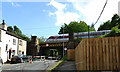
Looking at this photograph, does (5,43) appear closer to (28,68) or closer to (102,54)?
(28,68)

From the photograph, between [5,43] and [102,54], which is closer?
[102,54]

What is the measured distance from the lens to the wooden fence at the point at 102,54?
6.35 m

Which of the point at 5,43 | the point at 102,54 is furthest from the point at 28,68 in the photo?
the point at 5,43

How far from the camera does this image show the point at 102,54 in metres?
6.44

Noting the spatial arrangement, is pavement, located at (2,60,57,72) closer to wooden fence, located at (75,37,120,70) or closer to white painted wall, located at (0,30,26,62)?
wooden fence, located at (75,37,120,70)

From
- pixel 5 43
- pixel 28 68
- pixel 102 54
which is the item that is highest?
pixel 5 43

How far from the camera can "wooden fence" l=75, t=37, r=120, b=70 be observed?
20.8 feet

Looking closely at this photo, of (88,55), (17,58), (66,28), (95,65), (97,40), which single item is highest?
(66,28)

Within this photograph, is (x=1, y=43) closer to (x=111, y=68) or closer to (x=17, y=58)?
(x=17, y=58)

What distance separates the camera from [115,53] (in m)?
6.39

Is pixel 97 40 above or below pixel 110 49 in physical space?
above

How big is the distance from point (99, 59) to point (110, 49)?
2.12ft

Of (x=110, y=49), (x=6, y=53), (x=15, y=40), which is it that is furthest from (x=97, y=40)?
(x=15, y=40)

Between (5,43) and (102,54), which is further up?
(5,43)
